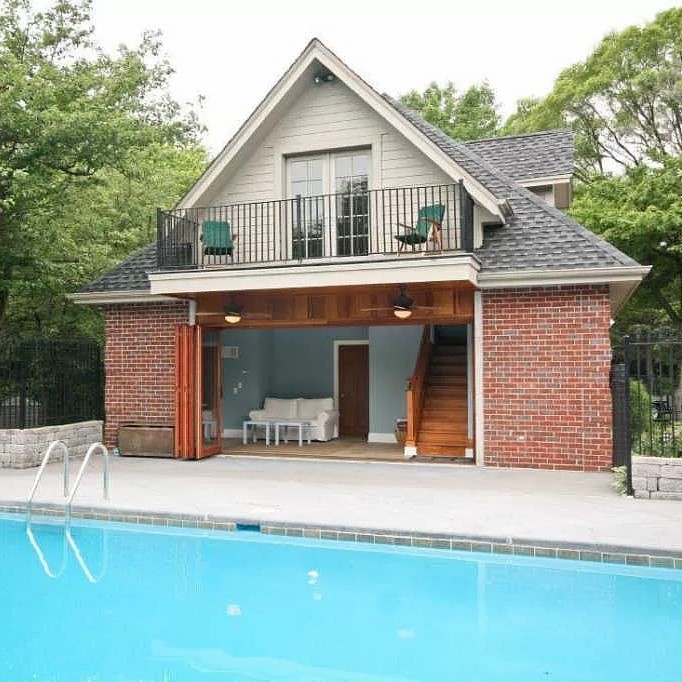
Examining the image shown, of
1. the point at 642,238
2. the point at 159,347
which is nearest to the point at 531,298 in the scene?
the point at 159,347

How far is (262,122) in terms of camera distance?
12805 mm

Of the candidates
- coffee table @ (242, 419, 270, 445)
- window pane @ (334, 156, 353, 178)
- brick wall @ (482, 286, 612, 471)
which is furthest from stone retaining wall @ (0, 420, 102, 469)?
brick wall @ (482, 286, 612, 471)

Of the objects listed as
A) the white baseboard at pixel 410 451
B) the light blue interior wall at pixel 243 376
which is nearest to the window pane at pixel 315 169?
the light blue interior wall at pixel 243 376

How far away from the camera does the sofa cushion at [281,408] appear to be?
653 inches

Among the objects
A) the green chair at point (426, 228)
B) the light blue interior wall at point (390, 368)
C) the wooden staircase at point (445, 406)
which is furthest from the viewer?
the light blue interior wall at point (390, 368)

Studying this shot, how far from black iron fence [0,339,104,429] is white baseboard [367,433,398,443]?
5.61 metres

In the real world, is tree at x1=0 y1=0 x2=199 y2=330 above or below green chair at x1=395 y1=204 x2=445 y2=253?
above

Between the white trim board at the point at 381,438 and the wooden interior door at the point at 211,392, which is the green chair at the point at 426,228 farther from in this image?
the white trim board at the point at 381,438

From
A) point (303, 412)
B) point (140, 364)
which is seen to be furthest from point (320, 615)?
point (303, 412)

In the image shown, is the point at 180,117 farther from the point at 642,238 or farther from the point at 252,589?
the point at 252,589

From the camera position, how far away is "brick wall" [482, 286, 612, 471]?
1098 cm

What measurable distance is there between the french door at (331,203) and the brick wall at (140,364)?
2.70m

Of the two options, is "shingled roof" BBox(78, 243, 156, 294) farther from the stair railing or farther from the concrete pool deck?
the stair railing

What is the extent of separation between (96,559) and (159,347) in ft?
22.4
